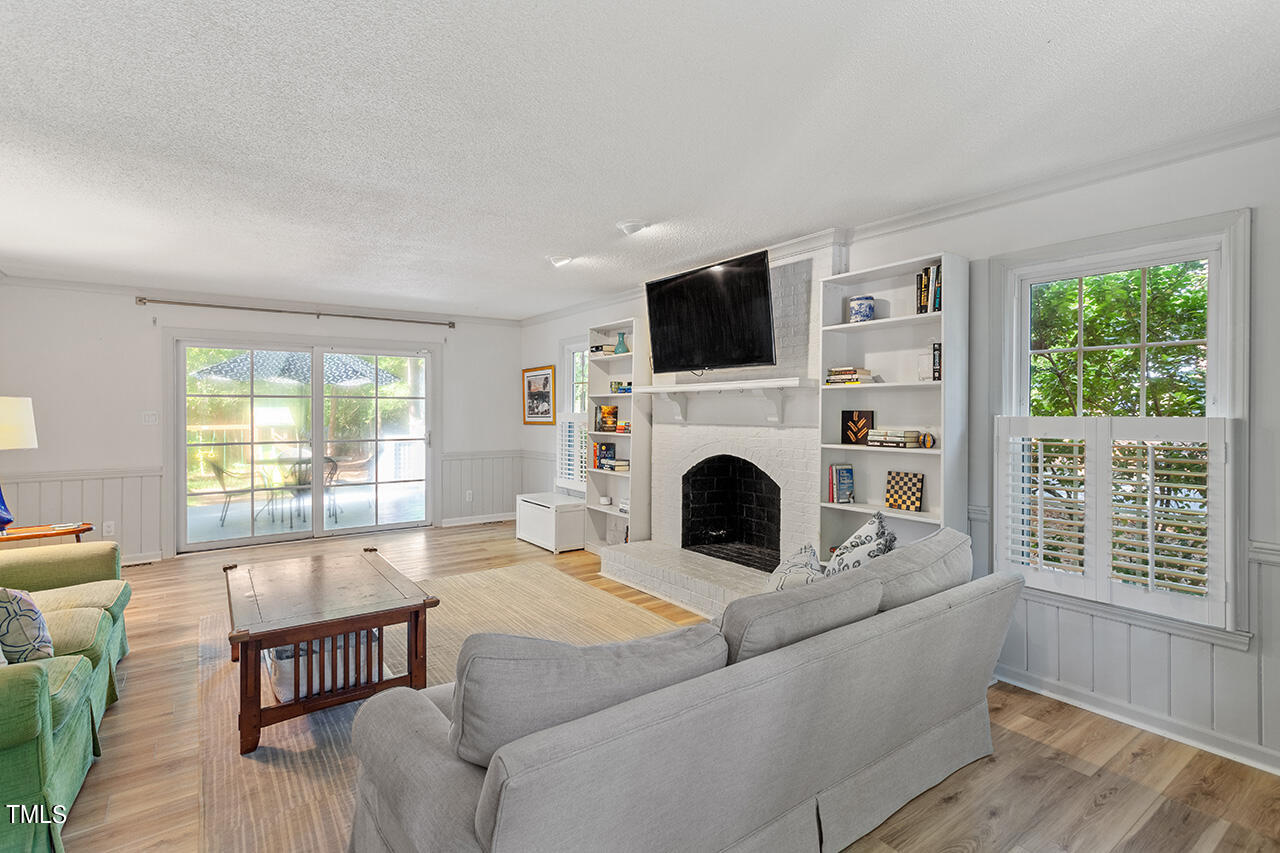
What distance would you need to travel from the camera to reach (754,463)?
424 centimetres

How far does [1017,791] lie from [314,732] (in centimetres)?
260

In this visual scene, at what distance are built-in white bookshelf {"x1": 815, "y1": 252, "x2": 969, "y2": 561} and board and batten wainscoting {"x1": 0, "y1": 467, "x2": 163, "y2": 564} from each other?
5.37m

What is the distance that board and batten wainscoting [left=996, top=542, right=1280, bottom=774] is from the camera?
2.32m

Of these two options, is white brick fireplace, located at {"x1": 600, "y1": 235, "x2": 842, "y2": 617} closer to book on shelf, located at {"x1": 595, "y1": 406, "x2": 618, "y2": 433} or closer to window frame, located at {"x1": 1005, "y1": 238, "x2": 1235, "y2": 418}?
book on shelf, located at {"x1": 595, "y1": 406, "x2": 618, "y2": 433}

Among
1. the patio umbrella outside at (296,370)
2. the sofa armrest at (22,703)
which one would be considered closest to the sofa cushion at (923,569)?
the sofa armrest at (22,703)

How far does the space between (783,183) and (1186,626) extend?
245cm

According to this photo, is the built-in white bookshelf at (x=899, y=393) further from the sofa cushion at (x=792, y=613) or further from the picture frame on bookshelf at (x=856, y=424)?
the sofa cushion at (x=792, y=613)

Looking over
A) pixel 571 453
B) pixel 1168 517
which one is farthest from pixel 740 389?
pixel 571 453

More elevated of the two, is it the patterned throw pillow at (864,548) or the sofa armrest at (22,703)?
the patterned throw pillow at (864,548)

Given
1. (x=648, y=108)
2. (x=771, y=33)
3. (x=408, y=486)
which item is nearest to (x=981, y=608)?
(x=771, y=33)

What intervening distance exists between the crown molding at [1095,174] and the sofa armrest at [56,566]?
424 cm

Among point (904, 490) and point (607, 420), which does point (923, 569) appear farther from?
point (607, 420)

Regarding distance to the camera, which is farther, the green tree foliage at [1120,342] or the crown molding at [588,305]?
the crown molding at [588,305]

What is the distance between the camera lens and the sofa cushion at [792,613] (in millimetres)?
1604
